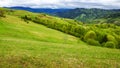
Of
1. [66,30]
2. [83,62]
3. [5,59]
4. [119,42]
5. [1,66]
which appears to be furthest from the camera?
[66,30]

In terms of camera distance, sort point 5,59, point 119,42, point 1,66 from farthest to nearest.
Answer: point 119,42, point 5,59, point 1,66

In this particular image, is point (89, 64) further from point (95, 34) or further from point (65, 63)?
point (95, 34)

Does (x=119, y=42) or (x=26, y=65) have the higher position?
(x=26, y=65)

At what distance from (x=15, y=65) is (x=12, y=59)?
206cm

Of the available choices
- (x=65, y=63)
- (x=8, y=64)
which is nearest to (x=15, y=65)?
(x=8, y=64)


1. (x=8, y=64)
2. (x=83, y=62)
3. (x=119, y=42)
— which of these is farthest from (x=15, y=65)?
(x=119, y=42)

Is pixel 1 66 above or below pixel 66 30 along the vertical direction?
above

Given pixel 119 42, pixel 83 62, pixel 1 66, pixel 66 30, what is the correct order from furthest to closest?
pixel 66 30 < pixel 119 42 < pixel 83 62 < pixel 1 66

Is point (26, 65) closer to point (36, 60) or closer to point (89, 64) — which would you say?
point (36, 60)

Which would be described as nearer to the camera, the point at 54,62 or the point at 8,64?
the point at 8,64

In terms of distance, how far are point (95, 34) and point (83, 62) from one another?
12937cm

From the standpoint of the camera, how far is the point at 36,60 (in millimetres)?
28547

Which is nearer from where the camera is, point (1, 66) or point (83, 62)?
point (1, 66)

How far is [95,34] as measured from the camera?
157875 millimetres
